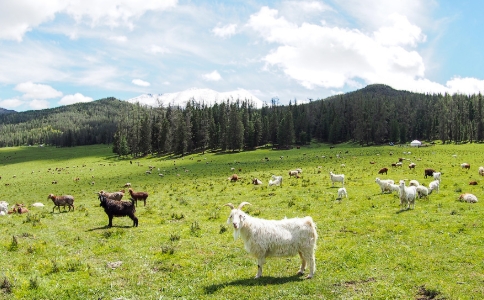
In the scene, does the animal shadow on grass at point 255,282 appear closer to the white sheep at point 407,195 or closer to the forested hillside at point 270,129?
the white sheep at point 407,195

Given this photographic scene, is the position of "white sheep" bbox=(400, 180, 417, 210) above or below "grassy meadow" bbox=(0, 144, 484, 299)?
above

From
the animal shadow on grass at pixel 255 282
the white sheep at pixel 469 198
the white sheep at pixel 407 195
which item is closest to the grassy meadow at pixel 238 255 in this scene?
the animal shadow on grass at pixel 255 282

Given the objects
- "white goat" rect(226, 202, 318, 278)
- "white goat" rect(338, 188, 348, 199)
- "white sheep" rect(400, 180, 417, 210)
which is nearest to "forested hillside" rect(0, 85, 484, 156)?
"white goat" rect(338, 188, 348, 199)

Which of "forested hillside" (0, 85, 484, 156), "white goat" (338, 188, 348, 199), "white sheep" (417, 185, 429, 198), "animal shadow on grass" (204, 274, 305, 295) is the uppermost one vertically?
"forested hillside" (0, 85, 484, 156)

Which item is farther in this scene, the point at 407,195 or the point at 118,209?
the point at 407,195

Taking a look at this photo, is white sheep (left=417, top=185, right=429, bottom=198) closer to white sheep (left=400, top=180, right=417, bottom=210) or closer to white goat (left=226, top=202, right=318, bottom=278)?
white sheep (left=400, top=180, right=417, bottom=210)

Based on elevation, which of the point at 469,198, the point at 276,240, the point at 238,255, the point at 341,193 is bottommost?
the point at 238,255

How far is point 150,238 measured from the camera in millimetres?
16125

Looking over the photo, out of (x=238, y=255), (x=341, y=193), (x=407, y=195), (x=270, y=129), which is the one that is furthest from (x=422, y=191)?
(x=270, y=129)

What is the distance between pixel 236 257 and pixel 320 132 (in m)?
141

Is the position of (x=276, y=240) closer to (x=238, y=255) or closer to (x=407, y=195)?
(x=238, y=255)

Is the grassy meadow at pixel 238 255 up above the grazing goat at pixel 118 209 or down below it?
below

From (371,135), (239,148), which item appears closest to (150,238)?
(239,148)

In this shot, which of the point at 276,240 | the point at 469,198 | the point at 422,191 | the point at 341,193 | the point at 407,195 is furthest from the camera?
the point at 341,193
